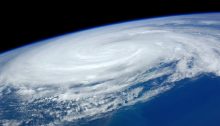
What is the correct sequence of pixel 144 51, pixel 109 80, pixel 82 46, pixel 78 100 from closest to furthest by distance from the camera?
pixel 78 100 < pixel 109 80 < pixel 144 51 < pixel 82 46

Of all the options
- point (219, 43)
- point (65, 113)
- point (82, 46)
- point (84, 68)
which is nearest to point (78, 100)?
point (65, 113)

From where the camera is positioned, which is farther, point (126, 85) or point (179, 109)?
point (126, 85)

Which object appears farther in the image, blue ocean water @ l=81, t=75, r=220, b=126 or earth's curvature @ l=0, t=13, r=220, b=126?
earth's curvature @ l=0, t=13, r=220, b=126

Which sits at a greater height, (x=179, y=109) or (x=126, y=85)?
(x=126, y=85)

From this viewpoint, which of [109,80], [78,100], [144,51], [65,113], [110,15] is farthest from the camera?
[144,51]

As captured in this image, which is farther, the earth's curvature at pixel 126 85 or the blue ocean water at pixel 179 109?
the earth's curvature at pixel 126 85

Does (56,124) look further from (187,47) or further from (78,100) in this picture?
(187,47)
